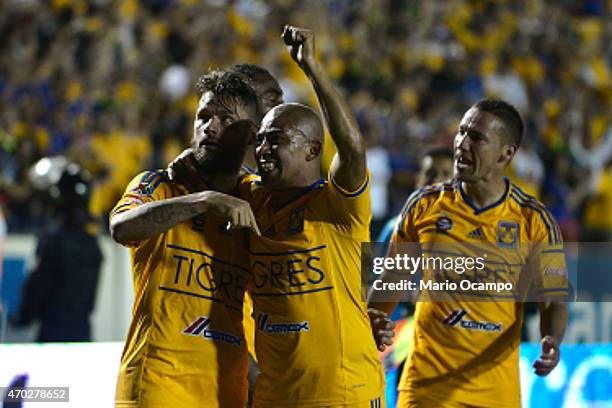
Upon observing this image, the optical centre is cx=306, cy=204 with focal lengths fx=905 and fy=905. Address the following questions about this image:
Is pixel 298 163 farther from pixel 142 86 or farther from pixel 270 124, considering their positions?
pixel 142 86

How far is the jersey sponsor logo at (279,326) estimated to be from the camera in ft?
11.8

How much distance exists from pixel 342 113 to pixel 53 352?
2.61 m

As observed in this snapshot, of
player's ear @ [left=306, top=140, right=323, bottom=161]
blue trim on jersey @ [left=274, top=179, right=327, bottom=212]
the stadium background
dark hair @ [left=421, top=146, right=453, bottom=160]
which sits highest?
the stadium background

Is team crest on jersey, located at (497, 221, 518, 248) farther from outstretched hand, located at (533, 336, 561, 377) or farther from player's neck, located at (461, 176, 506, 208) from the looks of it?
outstretched hand, located at (533, 336, 561, 377)

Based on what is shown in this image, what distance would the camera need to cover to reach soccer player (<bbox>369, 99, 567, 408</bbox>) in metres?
4.39

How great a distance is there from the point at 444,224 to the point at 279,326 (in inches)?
53.3

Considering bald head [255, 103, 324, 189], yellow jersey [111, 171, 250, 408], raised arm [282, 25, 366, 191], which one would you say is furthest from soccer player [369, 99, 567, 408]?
raised arm [282, 25, 366, 191]

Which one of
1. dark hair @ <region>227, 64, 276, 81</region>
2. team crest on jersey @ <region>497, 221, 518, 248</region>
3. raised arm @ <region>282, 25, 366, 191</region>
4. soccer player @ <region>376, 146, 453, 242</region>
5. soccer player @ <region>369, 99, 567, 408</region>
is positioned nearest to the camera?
raised arm @ <region>282, 25, 366, 191</region>

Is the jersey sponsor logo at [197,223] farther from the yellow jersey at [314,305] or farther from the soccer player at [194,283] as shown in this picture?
the yellow jersey at [314,305]

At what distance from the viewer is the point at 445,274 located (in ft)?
15.0

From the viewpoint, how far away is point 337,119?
3387 millimetres

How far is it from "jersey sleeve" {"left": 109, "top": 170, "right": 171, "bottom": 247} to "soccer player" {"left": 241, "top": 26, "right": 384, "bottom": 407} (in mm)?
468

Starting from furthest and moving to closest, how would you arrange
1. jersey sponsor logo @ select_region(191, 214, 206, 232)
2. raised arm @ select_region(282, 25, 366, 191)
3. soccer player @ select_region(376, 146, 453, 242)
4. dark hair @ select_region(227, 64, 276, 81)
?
soccer player @ select_region(376, 146, 453, 242) < dark hair @ select_region(227, 64, 276, 81) < jersey sponsor logo @ select_region(191, 214, 206, 232) < raised arm @ select_region(282, 25, 366, 191)

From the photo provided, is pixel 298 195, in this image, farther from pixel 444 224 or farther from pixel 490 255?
pixel 490 255
